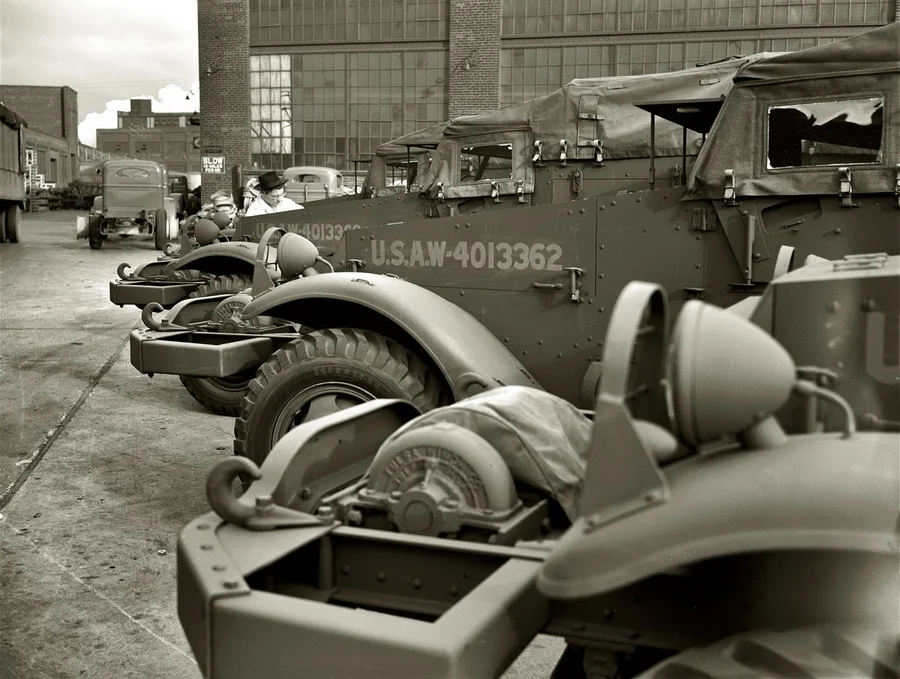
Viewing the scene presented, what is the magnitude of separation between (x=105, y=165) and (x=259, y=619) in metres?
23.9

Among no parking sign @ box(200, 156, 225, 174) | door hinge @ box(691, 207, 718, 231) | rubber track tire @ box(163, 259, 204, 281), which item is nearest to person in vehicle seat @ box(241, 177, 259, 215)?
rubber track tire @ box(163, 259, 204, 281)

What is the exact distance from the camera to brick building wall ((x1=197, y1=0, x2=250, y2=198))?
2606 centimetres

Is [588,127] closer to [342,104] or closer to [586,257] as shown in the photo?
[586,257]

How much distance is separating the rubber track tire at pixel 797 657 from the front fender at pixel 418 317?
9.37 ft

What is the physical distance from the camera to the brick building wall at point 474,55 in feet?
80.2

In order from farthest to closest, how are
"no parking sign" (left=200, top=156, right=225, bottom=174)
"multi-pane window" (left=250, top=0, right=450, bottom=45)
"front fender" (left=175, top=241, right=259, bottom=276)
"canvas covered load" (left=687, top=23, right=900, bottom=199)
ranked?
"no parking sign" (left=200, top=156, right=225, bottom=174)
"multi-pane window" (left=250, top=0, right=450, bottom=45)
"front fender" (left=175, top=241, right=259, bottom=276)
"canvas covered load" (left=687, top=23, right=900, bottom=199)

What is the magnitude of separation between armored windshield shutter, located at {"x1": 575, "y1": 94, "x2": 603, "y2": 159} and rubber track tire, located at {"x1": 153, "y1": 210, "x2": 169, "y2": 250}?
1657 centimetres

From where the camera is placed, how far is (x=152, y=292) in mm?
9773

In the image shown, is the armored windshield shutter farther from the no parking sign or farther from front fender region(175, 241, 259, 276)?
the no parking sign

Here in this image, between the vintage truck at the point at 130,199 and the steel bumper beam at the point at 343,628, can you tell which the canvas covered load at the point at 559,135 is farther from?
the vintage truck at the point at 130,199

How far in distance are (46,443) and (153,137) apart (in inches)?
2385

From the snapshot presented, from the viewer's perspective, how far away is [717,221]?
4.75m

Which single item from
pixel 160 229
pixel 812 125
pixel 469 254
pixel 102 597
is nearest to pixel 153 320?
pixel 469 254

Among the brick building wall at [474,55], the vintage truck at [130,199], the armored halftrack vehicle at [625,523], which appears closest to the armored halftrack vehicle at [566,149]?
the armored halftrack vehicle at [625,523]
